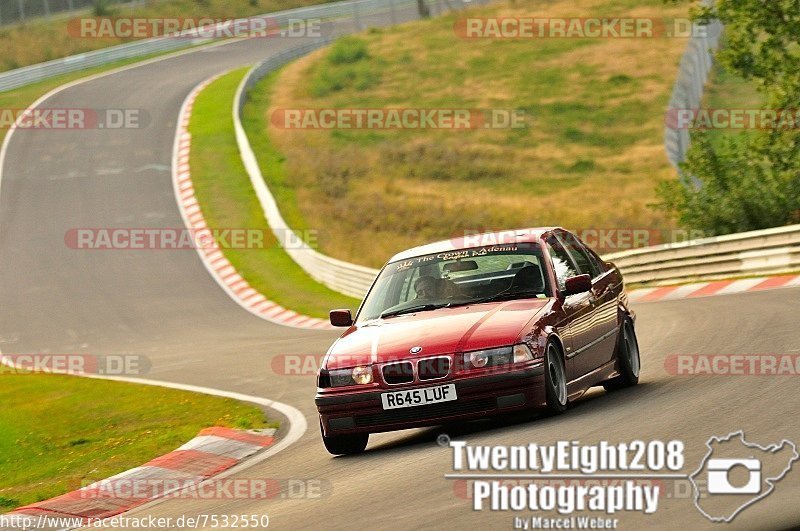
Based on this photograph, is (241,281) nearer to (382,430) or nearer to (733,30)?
(733,30)

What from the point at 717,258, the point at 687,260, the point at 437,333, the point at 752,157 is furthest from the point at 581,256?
the point at 752,157

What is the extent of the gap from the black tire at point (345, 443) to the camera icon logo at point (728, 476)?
329cm

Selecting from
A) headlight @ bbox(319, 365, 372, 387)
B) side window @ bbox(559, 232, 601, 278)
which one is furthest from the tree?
headlight @ bbox(319, 365, 372, 387)

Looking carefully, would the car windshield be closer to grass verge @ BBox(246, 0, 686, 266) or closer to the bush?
grass verge @ BBox(246, 0, 686, 266)

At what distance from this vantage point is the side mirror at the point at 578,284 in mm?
10352

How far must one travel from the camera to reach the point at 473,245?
11.0 metres

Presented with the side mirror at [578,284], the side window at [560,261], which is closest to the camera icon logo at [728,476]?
the side mirror at [578,284]

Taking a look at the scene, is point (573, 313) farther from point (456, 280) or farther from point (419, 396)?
point (419, 396)

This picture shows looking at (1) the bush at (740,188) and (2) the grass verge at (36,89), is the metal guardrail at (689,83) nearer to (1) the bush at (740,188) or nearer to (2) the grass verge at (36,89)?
(1) the bush at (740,188)

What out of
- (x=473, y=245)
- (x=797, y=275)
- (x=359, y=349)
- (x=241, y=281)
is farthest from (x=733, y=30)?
(x=359, y=349)

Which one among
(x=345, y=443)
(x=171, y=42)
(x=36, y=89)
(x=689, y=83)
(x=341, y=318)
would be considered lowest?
(x=345, y=443)

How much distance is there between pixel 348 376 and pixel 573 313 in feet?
6.27

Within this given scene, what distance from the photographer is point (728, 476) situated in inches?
271

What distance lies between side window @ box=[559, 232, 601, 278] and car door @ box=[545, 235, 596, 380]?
6.8 inches
